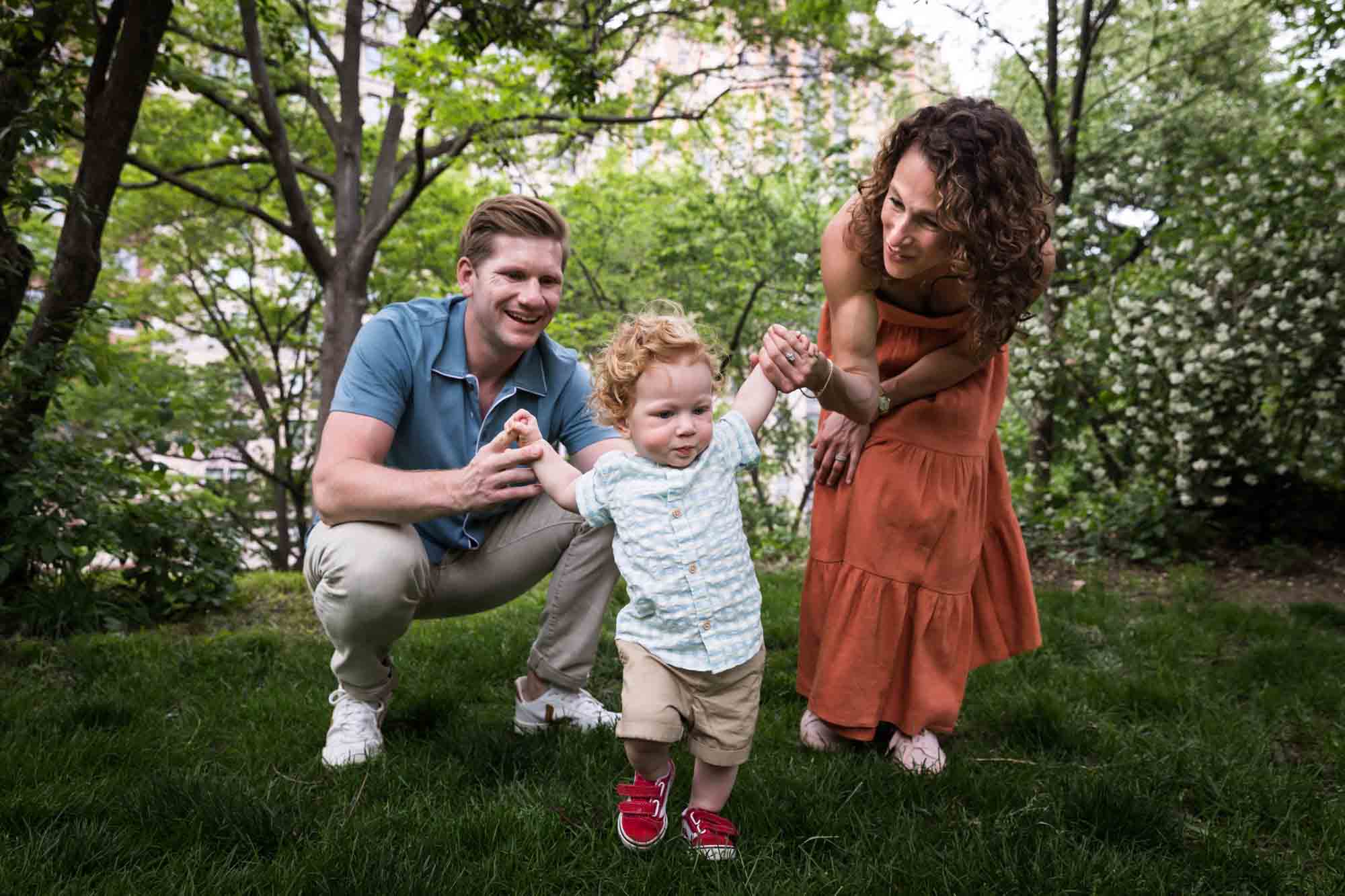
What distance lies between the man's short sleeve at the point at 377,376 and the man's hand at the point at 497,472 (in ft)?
1.52

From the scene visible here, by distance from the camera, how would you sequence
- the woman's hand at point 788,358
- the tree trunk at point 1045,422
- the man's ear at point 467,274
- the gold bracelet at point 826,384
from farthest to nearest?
the tree trunk at point 1045,422 → the man's ear at point 467,274 → the gold bracelet at point 826,384 → the woman's hand at point 788,358

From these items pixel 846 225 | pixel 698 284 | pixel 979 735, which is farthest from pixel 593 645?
pixel 698 284

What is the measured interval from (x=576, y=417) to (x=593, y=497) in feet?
3.22

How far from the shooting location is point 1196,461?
5.98 m

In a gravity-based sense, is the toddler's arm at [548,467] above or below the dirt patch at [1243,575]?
above

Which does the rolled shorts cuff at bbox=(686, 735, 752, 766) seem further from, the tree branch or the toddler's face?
the tree branch

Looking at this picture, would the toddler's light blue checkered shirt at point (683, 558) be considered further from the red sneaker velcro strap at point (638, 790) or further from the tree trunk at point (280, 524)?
the tree trunk at point (280, 524)

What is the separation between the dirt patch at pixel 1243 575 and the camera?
5227 mm

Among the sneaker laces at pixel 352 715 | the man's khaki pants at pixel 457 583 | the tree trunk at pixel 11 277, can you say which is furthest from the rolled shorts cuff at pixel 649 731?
the tree trunk at pixel 11 277

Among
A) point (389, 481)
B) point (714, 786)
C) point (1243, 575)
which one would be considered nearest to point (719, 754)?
point (714, 786)

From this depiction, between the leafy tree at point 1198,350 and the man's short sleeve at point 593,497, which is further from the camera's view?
the leafy tree at point 1198,350

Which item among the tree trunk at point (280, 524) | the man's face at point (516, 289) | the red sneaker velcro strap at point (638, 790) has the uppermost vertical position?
the man's face at point (516, 289)

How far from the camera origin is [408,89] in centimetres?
759

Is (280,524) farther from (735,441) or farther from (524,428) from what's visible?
(735,441)
